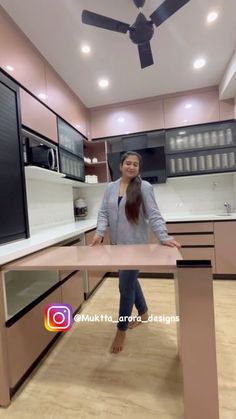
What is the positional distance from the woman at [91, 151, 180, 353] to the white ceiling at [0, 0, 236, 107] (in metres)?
1.21

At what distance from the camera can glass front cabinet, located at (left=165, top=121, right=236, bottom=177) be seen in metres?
2.97

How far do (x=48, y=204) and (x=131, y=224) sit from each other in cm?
142

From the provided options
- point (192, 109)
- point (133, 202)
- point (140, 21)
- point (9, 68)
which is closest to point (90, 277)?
point (133, 202)

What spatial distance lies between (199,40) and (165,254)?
82.5 inches

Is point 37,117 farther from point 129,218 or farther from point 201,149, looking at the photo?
point 201,149

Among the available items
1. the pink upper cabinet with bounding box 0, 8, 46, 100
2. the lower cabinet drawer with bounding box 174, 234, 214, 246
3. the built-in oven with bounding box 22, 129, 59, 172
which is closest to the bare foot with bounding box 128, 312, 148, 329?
the lower cabinet drawer with bounding box 174, 234, 214, 246

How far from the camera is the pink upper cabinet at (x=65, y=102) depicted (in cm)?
225

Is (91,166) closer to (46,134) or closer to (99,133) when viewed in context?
(99,133)

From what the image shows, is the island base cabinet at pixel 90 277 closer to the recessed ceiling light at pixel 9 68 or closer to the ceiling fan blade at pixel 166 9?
the recessed ceiling light at pixel 9 68

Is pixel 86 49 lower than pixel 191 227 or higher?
higher

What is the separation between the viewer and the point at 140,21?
161cm

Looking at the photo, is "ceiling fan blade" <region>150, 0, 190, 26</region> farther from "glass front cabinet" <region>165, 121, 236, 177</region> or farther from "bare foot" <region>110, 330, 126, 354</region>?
"bare foot" <region>110, 330, 126, 354</region>

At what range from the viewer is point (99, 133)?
3357mm

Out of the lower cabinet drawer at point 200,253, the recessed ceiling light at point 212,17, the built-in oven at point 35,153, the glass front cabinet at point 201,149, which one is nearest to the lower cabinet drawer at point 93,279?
the lower cabinet drawer at point 200,253
